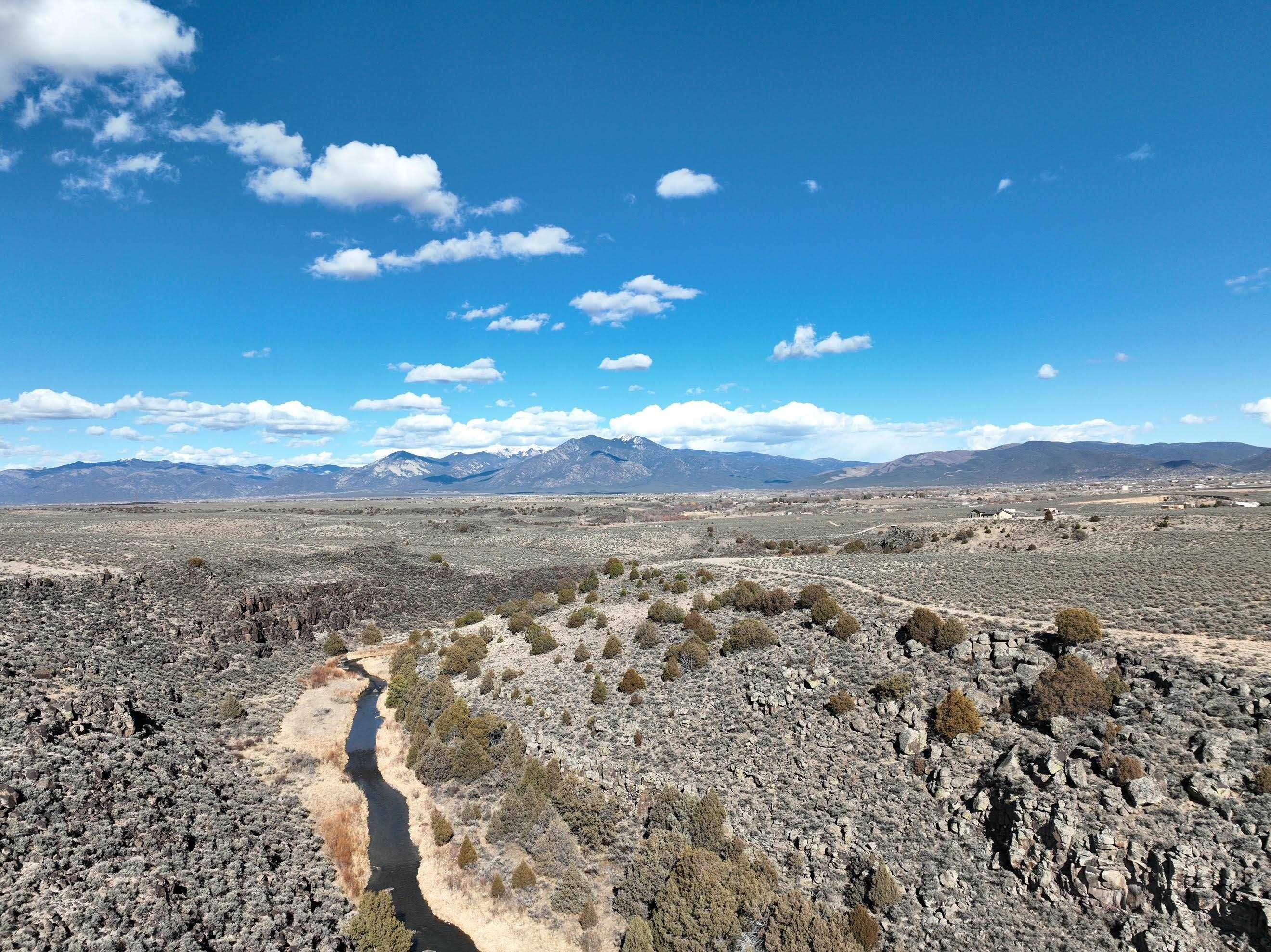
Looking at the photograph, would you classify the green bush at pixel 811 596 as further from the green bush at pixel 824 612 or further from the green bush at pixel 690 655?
the green bush at pixel 690 655

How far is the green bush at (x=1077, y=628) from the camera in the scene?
2697cm

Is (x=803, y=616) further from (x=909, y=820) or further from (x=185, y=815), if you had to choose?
(x=185, y=815)

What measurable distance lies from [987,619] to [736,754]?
1623 centimetres

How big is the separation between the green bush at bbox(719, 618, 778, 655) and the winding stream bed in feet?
67.0

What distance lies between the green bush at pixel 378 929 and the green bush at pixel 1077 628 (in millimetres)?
31817

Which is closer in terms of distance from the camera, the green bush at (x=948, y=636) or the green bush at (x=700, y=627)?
the green bush at (x=948, y=636)

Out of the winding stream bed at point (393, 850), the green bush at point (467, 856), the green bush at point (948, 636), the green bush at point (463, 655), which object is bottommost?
the winding stream bed at point (393, 850)

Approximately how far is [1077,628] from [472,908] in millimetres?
30750

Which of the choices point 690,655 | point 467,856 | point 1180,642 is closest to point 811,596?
point 690,655

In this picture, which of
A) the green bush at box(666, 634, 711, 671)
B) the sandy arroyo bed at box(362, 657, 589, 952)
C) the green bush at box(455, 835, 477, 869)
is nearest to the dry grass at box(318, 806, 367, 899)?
the sandy arroyo bed at box(362, 657, 589, 952)

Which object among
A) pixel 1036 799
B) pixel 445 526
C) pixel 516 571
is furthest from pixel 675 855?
pixel 445 526

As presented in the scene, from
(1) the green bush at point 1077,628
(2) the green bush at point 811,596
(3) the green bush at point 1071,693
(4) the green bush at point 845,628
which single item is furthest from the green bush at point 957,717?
(2) the green bush at point 811,596

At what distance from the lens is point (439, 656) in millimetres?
52656

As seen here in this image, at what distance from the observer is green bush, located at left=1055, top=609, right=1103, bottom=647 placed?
26969mm
